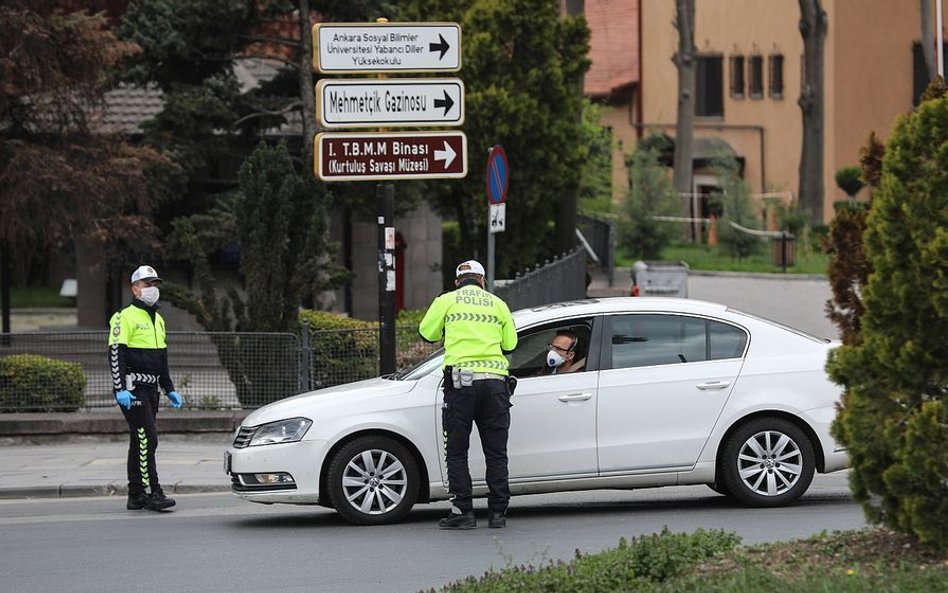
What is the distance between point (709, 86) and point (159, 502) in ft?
123

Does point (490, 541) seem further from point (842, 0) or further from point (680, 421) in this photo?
point (842, 0)

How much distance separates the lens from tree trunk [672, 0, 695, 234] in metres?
36.1

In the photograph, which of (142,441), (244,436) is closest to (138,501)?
(142,441)

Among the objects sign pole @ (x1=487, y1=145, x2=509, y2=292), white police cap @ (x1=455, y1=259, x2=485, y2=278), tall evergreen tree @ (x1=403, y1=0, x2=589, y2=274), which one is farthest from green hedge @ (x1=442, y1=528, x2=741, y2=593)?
tall evergreen tree @ (x1=403, y1=0, x2=589, y2=274)

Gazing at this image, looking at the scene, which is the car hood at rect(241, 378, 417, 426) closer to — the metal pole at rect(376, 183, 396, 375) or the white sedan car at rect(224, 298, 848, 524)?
the white sedan car at rect(224, 298, 848, 524)

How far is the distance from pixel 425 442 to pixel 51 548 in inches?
101

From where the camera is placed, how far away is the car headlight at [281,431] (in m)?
10.6

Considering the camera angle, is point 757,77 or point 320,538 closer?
point 320,538

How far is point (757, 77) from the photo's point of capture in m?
45.2

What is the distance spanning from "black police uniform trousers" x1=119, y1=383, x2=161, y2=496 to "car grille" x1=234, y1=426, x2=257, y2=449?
110 centimetres

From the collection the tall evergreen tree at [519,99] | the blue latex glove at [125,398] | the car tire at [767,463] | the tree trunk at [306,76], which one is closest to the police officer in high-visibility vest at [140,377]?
the blue latex glove at [125,398]

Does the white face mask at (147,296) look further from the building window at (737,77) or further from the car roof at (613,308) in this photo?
the building window at (737,77)

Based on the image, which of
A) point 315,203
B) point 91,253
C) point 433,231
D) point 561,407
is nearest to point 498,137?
point 433,231

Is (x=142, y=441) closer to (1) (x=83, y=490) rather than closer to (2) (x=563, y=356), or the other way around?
(1) (x=83, y=490)
